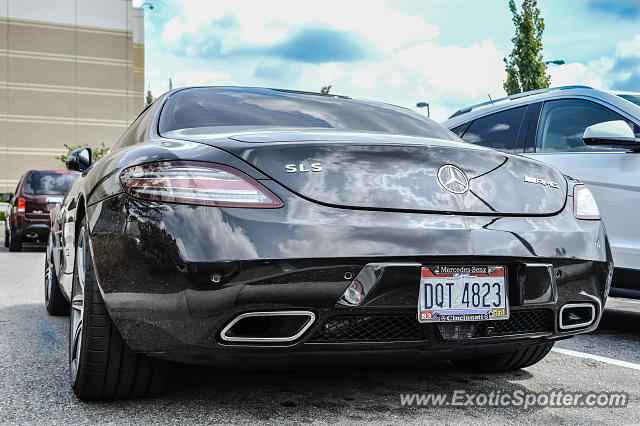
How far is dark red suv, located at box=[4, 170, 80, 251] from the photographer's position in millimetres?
13648

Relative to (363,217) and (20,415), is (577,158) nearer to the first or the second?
(363,217)

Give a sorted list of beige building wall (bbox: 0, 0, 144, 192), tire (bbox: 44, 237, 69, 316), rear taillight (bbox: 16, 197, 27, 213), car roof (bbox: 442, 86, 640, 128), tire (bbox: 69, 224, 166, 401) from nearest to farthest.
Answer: tire (bbox: 69, 224, 166, 401) → car roof (bbox: 442, 86, 640, 128) → tire (bbox: 44, 237, 69, 316) → rear taillight (bbox: 16, 197, 27, 213) → beige building wall (bbox: 0, 0, 144, 192)

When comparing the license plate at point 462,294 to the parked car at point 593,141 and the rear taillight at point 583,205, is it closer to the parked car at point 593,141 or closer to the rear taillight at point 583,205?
the rear taillight at point 583,205

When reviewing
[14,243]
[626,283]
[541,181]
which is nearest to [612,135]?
[626,283]

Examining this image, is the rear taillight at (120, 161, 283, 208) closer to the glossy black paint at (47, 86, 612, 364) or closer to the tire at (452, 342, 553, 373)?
the glossy black paint at (47, 86, 612, 364)

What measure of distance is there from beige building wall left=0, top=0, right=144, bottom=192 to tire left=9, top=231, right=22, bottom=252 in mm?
35124

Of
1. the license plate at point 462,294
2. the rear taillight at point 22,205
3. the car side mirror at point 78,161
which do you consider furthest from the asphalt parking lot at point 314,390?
the rear taillight at point 22,205

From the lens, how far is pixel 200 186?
246 cm

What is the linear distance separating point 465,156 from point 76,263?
5.85ft

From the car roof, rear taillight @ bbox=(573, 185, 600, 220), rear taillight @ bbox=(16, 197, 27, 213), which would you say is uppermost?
the car roof

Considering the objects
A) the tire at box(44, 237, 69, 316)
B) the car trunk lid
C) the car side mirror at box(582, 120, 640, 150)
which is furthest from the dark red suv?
the car trunk lid

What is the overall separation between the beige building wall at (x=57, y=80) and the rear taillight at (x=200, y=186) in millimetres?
47350

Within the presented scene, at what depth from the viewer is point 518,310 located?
2.70 meters

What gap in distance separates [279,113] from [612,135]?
2.29 meters
